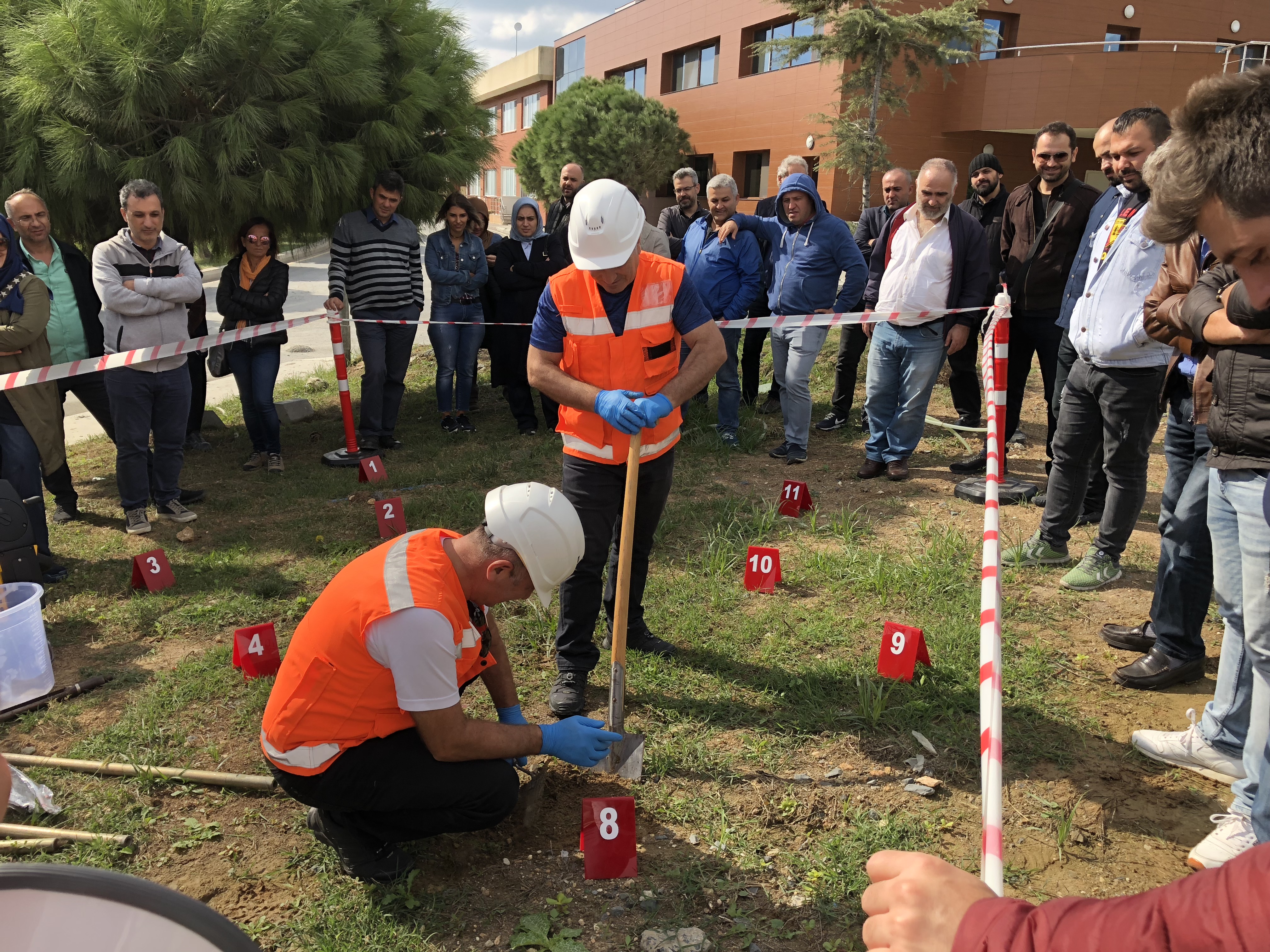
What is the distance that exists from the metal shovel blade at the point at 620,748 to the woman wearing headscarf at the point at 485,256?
554cm

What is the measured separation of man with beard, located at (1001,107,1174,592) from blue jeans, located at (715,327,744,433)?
323cm

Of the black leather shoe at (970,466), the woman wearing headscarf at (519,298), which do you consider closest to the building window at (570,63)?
the woman wearing headscarf at (519,298)

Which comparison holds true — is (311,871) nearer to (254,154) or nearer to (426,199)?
(254,154)

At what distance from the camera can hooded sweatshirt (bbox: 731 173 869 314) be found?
6703 mm

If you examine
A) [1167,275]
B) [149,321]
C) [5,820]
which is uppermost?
[1167,275]

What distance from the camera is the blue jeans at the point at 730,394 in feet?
24.7

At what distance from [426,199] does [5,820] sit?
596cm

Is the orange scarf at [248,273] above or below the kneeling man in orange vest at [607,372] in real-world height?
above

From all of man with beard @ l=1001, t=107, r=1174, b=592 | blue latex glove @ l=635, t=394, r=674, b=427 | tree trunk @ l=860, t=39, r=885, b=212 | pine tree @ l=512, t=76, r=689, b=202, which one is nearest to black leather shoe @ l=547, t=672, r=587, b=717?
Result: blue latex glove @ l=635, t=394, r=674, b=427

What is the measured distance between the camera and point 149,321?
5.54 m

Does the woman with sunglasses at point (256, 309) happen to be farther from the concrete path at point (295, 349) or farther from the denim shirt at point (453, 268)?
the denim shirt at point (453, 268)

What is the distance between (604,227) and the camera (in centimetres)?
323

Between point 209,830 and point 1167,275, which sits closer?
point 209,830

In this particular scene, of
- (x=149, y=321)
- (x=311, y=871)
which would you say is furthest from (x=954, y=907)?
(x=149, y=321)
